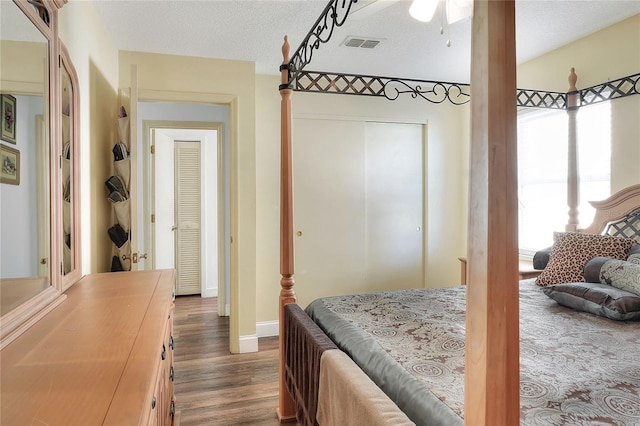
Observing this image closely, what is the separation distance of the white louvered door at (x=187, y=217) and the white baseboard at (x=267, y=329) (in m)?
1.86

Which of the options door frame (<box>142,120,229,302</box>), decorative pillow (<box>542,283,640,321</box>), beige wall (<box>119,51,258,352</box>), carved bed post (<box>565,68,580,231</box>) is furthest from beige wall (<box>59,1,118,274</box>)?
carved bed post (<box>565,68,580,231</box>)

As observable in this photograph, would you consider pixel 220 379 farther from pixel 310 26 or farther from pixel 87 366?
pixel 310 26

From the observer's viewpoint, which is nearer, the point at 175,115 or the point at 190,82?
the point at 190,82

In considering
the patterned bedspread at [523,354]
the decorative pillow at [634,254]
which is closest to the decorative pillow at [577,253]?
the decorative pillow at [634,254]

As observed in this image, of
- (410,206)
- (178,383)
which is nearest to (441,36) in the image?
(410,206)

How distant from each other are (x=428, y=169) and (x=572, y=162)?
148cm

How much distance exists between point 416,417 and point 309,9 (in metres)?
2.30

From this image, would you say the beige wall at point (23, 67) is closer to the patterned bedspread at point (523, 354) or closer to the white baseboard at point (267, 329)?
the patterned bedspread at point (523, 354)

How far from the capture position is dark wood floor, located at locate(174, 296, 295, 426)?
2384mm

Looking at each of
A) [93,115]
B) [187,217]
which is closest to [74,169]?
[93,115]

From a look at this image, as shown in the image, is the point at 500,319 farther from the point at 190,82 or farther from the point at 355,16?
the point at 190,82

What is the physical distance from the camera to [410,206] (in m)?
4.20

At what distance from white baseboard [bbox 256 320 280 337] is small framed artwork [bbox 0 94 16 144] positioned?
2.97 metres

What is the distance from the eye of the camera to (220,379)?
2.86 meters
